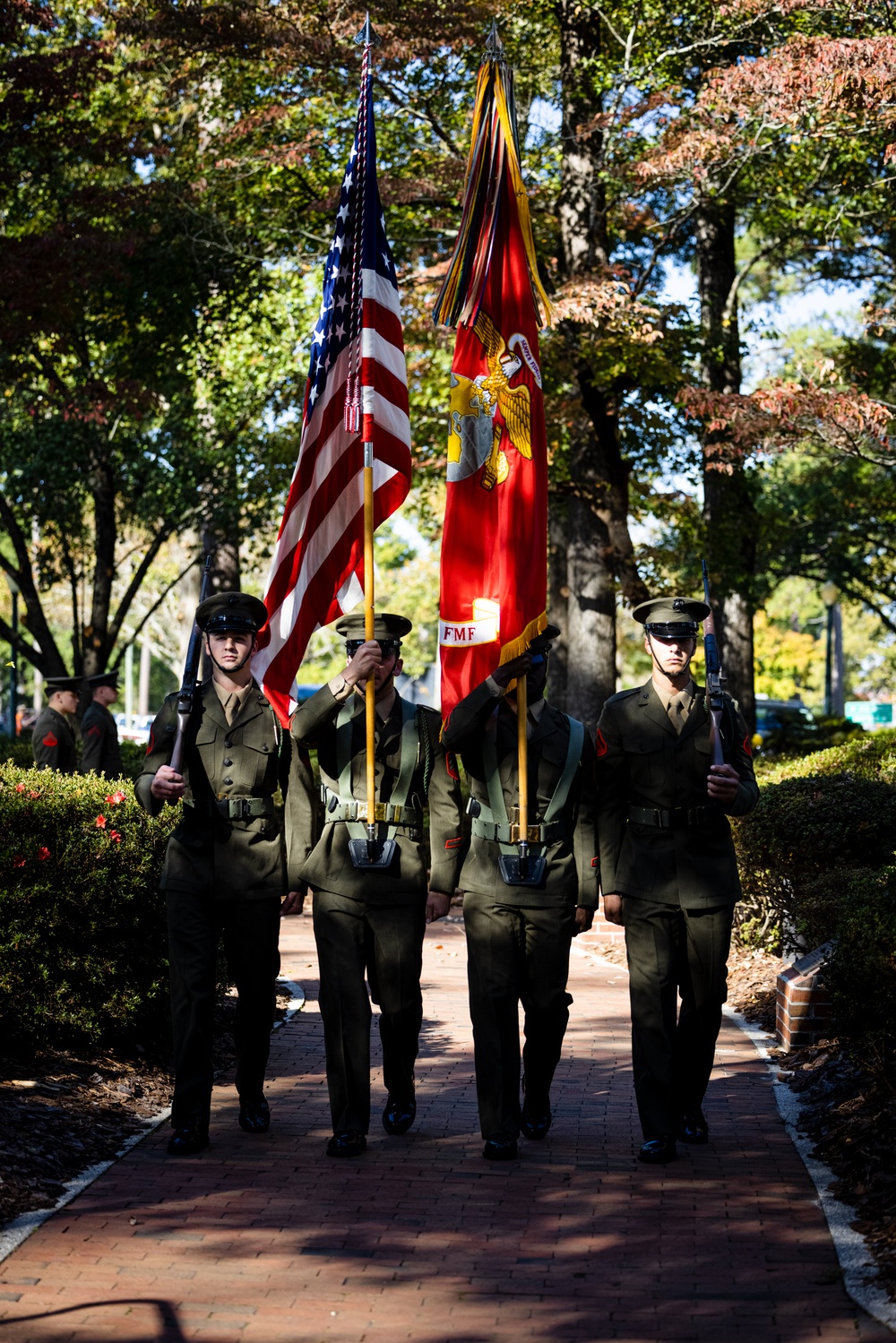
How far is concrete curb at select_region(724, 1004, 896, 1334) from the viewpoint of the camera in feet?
15.2

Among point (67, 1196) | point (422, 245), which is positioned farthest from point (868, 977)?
point (422, 245)

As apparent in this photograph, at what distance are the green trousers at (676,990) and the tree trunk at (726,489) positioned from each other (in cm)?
1119

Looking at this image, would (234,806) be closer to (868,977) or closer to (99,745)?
(868,977)

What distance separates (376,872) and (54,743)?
294 inches

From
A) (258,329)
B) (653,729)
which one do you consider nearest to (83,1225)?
(653,729)

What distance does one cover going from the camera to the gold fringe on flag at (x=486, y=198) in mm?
7480

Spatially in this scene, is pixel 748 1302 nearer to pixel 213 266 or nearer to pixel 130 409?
pixel 130 409

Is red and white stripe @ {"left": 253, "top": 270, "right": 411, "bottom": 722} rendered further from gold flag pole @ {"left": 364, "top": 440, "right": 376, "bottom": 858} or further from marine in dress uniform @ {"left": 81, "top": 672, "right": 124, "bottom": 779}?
marine in dress uniform @ {"left": 81, "top": 672, "right": 124, "bottom": 779}

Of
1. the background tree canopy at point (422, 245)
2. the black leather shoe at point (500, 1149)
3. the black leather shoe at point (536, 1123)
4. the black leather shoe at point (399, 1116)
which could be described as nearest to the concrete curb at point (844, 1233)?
the black leather shoe at point (536, 1123)

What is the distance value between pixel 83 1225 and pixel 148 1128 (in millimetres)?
1397

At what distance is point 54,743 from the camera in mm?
13352

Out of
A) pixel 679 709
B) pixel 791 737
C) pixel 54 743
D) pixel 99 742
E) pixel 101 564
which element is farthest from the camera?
pixel 791 737

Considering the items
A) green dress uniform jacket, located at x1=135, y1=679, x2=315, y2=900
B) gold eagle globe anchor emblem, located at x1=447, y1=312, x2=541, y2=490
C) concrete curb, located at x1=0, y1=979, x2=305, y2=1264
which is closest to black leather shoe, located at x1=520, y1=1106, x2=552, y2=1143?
green dress uniform jacket, located at x1=135, y1=679, x2=315, y2=900

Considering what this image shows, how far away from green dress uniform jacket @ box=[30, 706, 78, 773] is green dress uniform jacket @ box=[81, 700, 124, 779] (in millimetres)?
124
